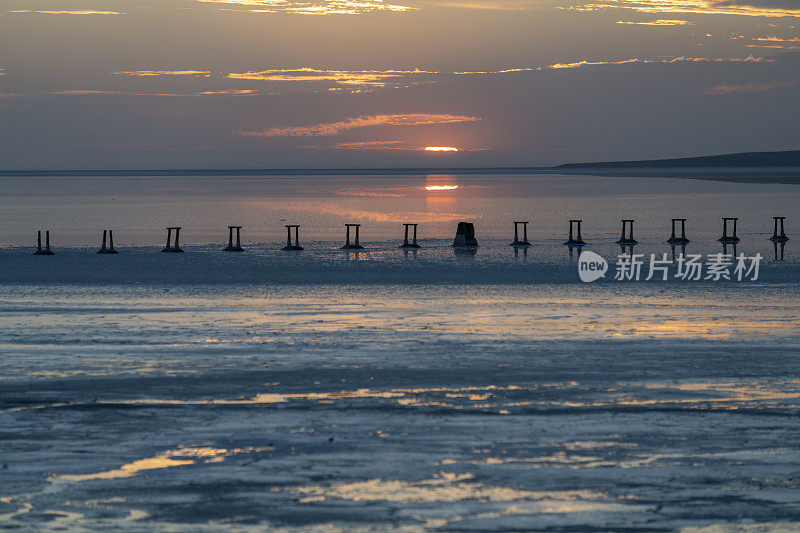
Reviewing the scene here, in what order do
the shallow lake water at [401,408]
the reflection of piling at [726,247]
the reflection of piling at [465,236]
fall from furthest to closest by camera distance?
1. the reflection of piling at [465,236]
2. the reflection of piling at [726,247]
3. the shallow lake water at [401,408]

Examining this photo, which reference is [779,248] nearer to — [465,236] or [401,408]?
[465,236]

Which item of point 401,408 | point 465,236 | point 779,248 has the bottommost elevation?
point 401,408

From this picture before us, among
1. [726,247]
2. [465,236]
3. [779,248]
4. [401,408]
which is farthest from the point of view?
[726,247]

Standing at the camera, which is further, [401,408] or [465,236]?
[465,236]

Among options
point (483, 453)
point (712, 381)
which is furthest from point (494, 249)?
point (483, 453)

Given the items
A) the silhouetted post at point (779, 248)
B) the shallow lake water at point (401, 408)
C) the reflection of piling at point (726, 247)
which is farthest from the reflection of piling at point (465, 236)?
the shallow lake water at point (401, 408)

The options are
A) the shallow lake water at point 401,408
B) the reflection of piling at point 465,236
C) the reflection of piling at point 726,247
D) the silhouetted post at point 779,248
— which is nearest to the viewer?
the shallow lake water at point 401,408

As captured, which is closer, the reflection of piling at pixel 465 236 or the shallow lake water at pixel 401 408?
the shallow lake water at pixel 401 408

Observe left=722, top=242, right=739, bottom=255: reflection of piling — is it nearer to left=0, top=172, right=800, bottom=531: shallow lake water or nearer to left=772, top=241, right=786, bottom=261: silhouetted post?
left=772, top=241, right=786, bottom=261: silhouetted post

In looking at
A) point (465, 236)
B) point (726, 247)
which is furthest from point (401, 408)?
point (726, 247)

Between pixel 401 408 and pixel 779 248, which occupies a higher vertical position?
pixel 779 248

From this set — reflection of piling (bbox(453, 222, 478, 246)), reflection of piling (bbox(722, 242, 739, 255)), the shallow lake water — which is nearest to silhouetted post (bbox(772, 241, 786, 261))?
reflection of piling (bbox(722, 242, 739, 255))

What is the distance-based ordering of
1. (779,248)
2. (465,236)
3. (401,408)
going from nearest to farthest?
1. (401,408)
2. (779,248)
3. (465,236)

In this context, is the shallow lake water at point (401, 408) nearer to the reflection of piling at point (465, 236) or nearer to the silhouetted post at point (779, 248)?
the silhouetted post at point (779, 248)
